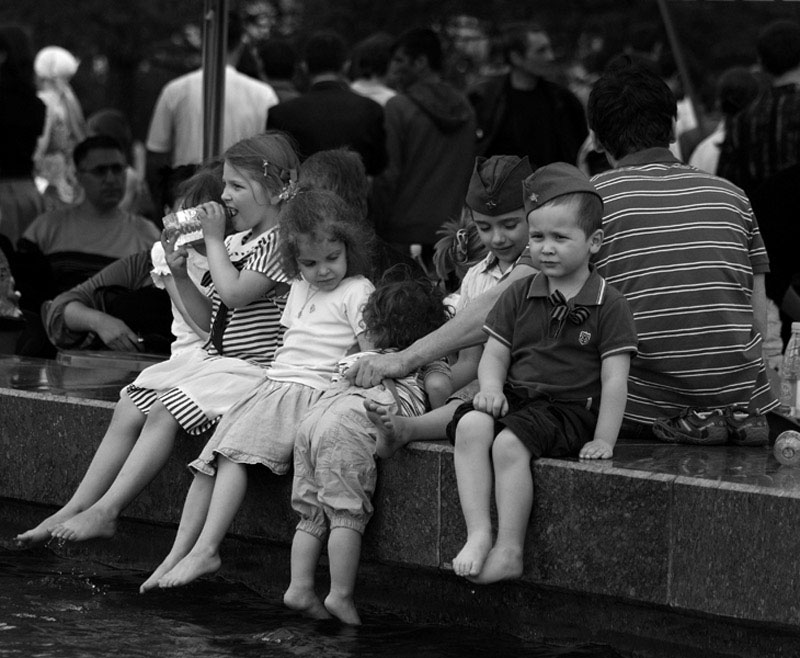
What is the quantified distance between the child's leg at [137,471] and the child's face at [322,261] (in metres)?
0.70

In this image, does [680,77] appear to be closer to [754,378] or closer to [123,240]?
[123,240]

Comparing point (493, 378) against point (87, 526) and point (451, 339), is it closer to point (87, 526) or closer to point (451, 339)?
point (451, 339)

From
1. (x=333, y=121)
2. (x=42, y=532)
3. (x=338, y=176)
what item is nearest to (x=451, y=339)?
(x=338, y=176)

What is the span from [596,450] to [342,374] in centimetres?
95

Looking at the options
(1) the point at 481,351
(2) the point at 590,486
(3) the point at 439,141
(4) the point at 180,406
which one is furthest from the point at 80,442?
(3) the point at 439,141

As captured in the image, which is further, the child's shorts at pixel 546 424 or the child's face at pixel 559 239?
the child's face at pixel 559 239

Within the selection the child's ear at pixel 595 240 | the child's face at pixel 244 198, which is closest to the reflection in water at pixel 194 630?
the child's ear at pixel 595 240

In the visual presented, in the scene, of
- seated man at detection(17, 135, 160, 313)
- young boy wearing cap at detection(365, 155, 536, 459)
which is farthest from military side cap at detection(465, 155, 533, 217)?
seated man at detection(17, 135, 160, 313)

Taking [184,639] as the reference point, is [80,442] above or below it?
above

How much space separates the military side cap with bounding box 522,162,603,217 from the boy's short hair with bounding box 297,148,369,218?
104 cm

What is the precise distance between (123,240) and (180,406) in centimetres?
300

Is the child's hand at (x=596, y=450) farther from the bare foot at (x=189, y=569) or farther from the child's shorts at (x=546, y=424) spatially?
the bare foot at (x=189, y=569)

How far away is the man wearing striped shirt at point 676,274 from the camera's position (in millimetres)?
5309

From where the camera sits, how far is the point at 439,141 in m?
9.70
